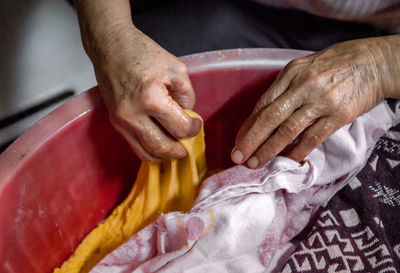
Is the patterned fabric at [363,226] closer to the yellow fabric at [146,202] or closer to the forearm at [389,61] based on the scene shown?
the forearm at [389,61]

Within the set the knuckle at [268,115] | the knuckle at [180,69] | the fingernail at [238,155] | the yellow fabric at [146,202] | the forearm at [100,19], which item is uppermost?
the forearm at [100,19]

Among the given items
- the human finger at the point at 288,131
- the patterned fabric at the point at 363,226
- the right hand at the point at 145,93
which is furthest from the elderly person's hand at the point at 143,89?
the patterned fabric at the point at 363,226

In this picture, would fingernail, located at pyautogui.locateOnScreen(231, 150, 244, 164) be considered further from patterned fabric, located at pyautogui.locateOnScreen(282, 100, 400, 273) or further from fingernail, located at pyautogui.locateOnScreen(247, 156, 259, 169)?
patterned fabric, located at pyautogui.locateOnScreen(282, 100, 400, 273)

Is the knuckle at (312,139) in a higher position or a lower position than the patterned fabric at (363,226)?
higher

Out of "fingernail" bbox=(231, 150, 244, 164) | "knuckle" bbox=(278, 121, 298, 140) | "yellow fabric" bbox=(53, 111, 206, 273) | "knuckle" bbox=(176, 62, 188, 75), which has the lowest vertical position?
"yellow fabric" bbox=(53, 111, 206, 273)

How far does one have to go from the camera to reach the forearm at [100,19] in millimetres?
625

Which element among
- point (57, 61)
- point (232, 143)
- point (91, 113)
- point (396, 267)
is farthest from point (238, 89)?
point (57, 61)

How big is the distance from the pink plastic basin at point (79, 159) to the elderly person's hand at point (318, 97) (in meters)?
0.10

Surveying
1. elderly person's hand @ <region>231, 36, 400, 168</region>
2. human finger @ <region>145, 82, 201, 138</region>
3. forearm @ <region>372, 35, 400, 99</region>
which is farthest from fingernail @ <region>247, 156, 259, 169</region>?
forearm @ <region>372, 35, 400, 99</region>

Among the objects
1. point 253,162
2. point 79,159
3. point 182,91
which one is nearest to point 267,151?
point 253,162

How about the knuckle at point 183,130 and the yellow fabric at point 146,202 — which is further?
the yellow fabric at point 146,202

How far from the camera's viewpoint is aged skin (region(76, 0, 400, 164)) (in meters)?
0.56

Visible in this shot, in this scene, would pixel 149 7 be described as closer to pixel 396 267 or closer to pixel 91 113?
pixel 91 113

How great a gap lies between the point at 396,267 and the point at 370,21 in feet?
1.35
